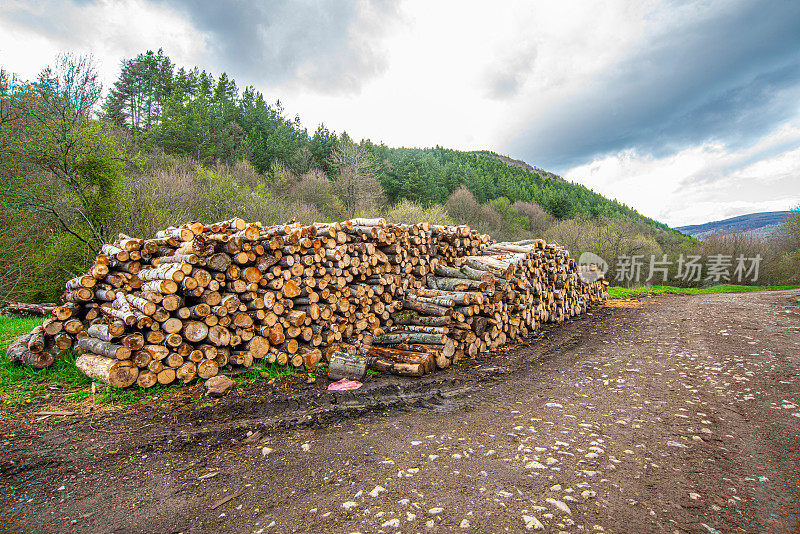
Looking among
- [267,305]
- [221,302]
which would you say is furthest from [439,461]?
[221,302]

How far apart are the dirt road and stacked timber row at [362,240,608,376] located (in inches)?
26.4

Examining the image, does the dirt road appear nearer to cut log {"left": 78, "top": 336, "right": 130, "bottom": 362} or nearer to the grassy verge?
the grassy verge

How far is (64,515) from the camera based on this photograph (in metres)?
2.77

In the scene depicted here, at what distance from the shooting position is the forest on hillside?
35.2 ft

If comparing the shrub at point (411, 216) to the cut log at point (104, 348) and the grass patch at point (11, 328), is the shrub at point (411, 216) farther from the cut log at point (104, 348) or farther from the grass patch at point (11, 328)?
the cut log at point (104, 348)

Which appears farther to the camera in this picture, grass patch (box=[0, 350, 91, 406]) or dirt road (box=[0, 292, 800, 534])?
grass patch (box=[0, 350, 91, 406])

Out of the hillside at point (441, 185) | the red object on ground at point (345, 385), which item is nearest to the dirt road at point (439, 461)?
the red object on ground at point (345, 385)

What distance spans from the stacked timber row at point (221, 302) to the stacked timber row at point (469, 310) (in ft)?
1.11

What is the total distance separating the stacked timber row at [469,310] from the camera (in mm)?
6285

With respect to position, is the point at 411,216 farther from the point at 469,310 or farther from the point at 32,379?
the point at 32,379

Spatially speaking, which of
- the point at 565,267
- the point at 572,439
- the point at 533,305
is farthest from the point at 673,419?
the point at 565,267

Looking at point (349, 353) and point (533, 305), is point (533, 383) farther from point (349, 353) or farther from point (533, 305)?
point (533, 305)

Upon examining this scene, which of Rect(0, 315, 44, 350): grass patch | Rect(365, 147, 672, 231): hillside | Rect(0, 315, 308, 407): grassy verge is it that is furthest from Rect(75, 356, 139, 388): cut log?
Rect(365, 147, 672, 231): hillside

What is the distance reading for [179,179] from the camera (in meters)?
18.2
